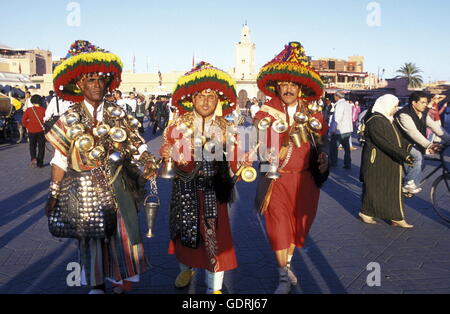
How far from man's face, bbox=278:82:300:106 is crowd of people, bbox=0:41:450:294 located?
0.04 ft

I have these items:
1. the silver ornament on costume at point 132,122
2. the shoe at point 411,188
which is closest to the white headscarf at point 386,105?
the shoe at point 411,188

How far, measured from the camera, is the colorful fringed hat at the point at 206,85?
372 centimetres

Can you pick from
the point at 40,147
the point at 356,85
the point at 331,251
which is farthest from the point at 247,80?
the point at 331,251

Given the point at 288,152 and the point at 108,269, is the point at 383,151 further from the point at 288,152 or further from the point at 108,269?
the point at 108,269

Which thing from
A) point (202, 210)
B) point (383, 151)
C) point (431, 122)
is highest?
point (431, 122)

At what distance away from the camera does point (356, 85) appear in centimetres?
6788

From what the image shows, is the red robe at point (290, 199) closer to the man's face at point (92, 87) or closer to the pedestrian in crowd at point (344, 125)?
the man's face at point (92, 87)

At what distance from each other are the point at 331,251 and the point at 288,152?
1.75m

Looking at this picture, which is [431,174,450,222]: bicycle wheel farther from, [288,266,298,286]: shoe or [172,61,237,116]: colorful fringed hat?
[172,61,237,116]: colorful fringed hat

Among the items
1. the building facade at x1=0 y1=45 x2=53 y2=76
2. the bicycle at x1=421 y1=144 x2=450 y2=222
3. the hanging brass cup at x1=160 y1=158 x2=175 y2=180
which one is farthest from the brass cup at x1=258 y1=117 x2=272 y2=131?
the building facade at x1=0 y1=45 x2=53 y2=76

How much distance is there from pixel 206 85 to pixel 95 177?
1206mm

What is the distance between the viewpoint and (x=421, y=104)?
6.37m

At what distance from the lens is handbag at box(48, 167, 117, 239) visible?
342cm
